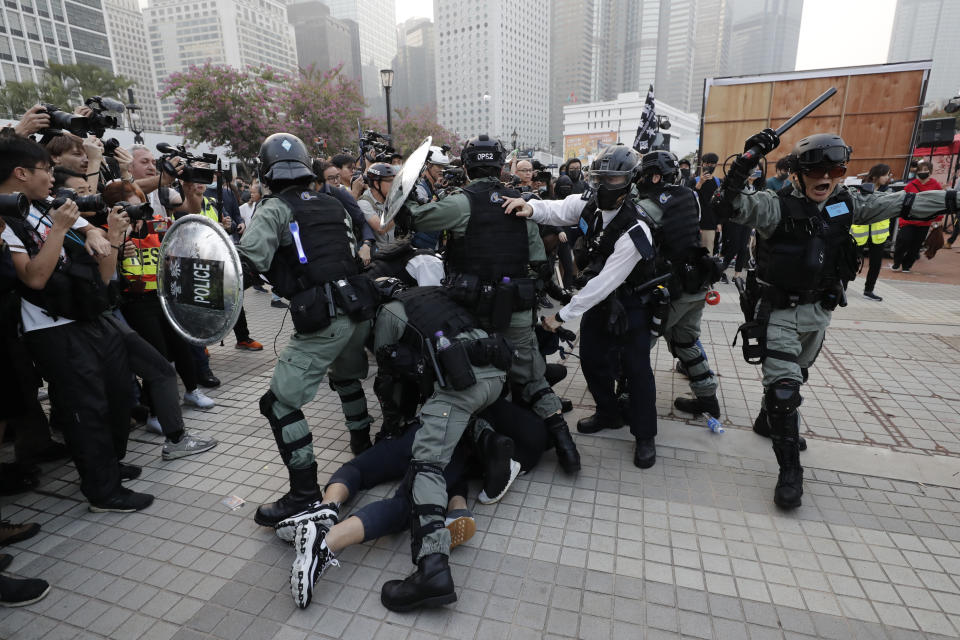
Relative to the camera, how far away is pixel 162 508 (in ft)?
10.2

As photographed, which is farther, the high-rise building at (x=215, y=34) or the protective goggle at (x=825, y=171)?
the high-rise building at (x=215, y=34)

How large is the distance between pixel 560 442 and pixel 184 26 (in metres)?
141

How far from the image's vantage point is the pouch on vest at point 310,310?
288 centimetres

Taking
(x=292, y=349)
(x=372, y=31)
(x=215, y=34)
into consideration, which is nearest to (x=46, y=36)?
(x=215, y=34)

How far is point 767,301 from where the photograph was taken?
126 inches

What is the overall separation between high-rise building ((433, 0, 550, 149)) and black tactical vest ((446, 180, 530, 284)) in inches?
4144

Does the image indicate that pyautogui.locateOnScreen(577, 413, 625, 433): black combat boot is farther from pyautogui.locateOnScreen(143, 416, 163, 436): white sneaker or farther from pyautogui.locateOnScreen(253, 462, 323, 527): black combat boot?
pyautogui.locateOnScreen(143, 416, 163, 436): white sneaker

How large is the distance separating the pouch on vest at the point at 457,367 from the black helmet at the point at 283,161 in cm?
144

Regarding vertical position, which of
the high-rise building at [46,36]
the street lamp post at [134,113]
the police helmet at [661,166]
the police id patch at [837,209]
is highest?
the high-rise building at [46,36]

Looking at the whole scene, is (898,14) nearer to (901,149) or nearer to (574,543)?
(901,149)

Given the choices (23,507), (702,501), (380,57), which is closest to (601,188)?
(702,501)

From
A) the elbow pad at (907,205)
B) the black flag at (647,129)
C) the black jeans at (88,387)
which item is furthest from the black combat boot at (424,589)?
the black flag at (647,129)

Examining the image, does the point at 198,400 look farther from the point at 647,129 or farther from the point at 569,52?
the point at 569,52

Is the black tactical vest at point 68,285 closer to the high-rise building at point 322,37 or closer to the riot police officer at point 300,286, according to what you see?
the riot police officer at point 300,286
